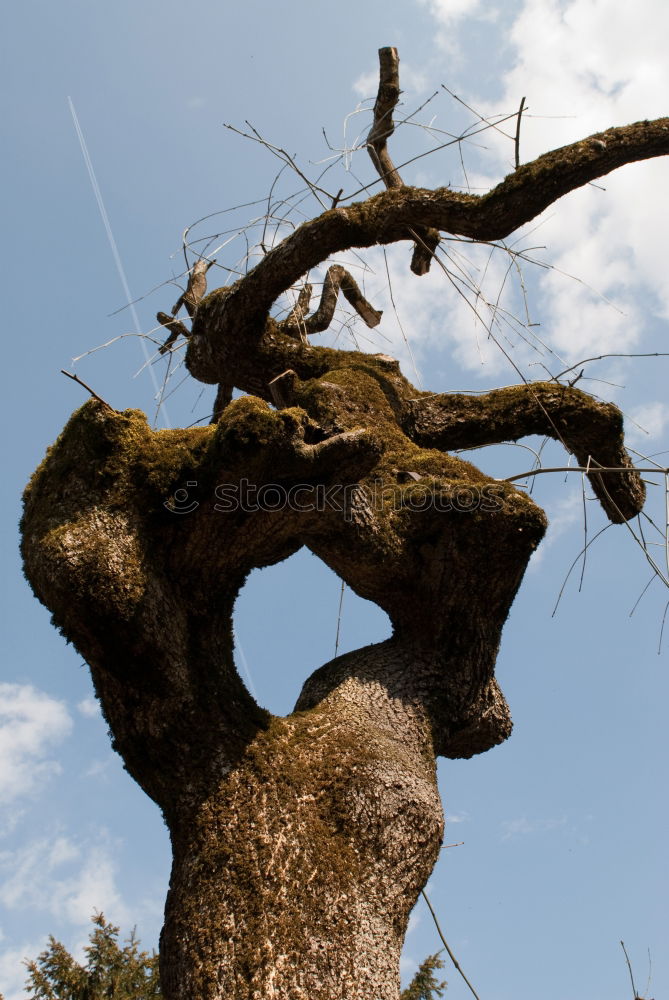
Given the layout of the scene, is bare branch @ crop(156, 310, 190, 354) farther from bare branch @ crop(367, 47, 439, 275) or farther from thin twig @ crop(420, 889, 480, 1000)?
thin twig @ crop(420, 889, 480, 1000)

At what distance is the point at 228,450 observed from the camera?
3.27 metres

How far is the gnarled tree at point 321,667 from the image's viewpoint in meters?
2.83

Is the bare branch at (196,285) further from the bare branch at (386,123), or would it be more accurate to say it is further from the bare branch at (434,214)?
the bare branch at (386,123)

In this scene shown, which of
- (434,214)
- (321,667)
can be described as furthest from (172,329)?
(321,667)

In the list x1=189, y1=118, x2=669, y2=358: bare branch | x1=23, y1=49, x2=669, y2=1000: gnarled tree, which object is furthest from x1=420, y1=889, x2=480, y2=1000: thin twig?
Answer: x1=189, y1=118, x2=669, y2=358: bare branch

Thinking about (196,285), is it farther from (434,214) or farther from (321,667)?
(321,667)

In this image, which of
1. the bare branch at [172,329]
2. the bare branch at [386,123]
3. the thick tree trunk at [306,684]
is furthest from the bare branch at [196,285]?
the thick tree trunk at [306,684]

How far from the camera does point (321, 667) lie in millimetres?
3840

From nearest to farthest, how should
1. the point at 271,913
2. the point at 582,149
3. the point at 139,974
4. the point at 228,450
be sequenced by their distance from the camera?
the point at 271,913, the point at 228,450, the point at 582,149, the point at 139,974

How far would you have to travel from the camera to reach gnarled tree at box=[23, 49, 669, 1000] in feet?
9.29

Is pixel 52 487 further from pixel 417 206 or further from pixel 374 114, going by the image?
pixel 374 114

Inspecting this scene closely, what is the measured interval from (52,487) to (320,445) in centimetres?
108

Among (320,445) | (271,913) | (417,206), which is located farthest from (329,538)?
(417,206)

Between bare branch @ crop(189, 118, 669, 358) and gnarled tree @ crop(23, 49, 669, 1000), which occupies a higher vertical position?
bare branch @ crop(189, 118, 669, 358)
